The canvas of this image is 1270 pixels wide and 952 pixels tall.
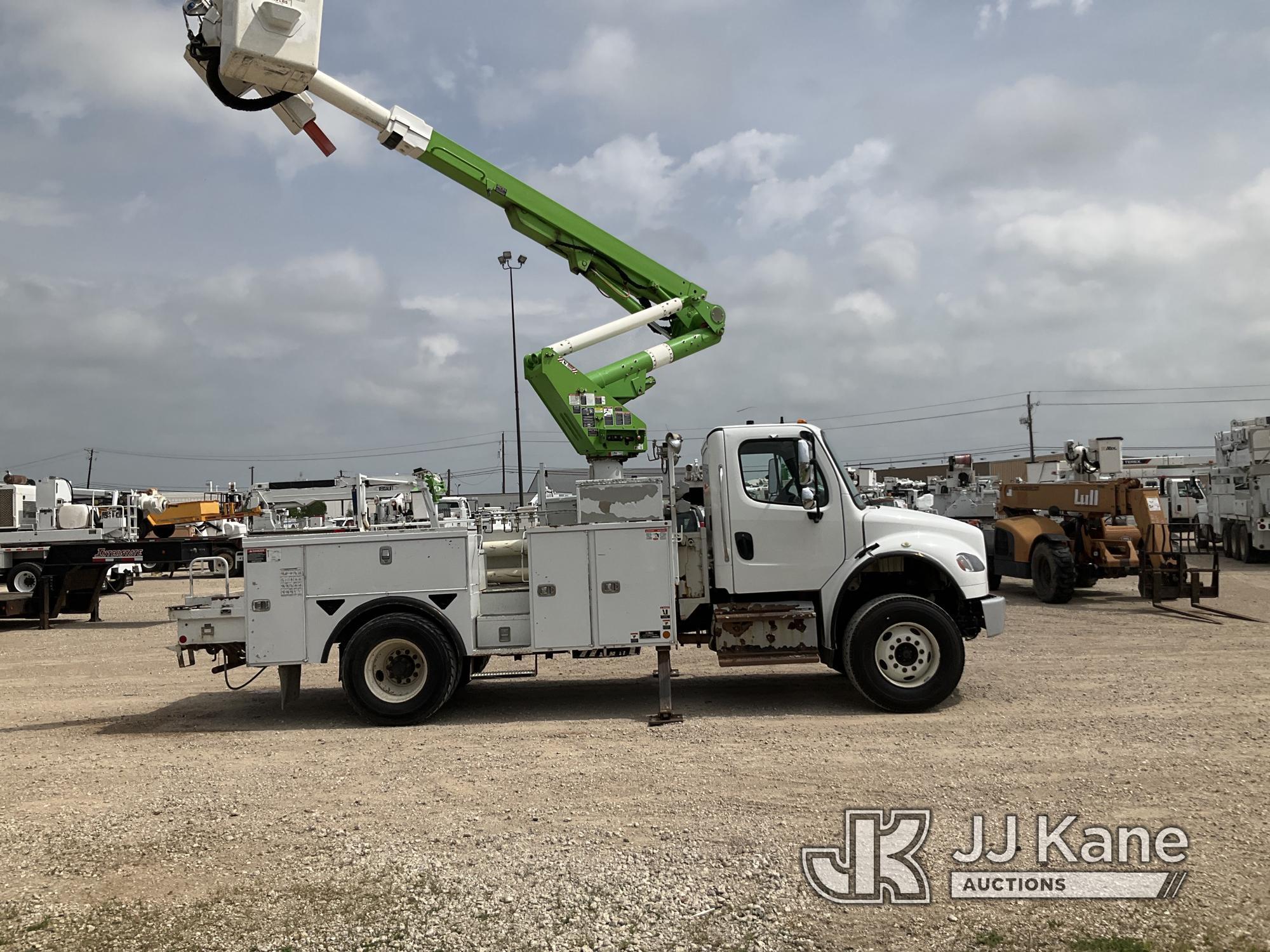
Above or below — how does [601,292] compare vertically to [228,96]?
below

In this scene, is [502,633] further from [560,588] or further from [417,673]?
[417,673]

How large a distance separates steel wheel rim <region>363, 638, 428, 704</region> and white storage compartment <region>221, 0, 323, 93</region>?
253 inches

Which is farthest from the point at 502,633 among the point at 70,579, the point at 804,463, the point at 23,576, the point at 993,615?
the point at 23,576

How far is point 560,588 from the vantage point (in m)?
8.53

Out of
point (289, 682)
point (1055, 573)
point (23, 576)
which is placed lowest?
point (289, 682)

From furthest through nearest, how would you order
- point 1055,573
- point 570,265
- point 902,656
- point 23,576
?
1. point 23,576
2. point 1055,573
3. point 570,265
4. point 902,656

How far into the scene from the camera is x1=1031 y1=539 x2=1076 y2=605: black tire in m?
16.7

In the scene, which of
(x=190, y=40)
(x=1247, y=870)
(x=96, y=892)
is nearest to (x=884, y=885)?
(x=1247, y=870)

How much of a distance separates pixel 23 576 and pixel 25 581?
0.19m

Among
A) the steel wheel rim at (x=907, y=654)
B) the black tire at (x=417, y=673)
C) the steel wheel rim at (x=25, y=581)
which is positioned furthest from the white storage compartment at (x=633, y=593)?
the steel wheel rim at (x=25, y=581)

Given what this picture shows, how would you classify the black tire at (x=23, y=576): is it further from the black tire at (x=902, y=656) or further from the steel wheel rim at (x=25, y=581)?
the black tire at (x=902, y=656)

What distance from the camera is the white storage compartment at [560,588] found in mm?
8508

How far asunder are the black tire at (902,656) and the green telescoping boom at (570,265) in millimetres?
3994

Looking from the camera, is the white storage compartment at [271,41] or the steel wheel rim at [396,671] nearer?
the steel wheel rim at [396,671]
